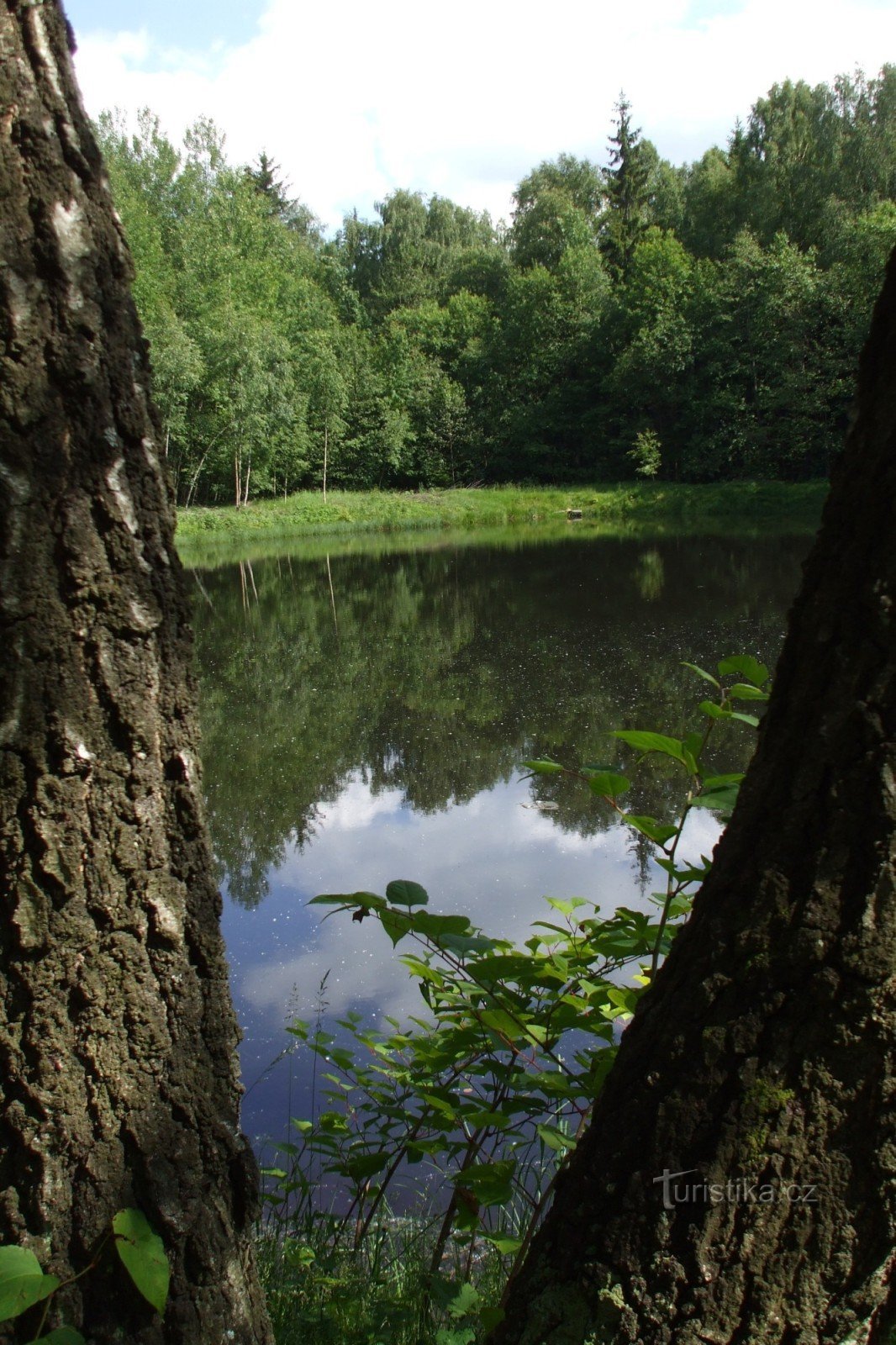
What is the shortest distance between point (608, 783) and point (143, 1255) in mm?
858

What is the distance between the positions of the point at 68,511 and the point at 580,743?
242 inches

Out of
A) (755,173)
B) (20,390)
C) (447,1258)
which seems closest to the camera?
(20,390)

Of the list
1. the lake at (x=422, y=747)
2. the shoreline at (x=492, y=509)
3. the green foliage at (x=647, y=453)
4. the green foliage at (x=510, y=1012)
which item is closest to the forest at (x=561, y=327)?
the green foliage at (x=647, y=453)

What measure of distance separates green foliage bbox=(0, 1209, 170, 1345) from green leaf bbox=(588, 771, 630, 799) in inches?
32.2

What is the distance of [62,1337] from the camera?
1167mm

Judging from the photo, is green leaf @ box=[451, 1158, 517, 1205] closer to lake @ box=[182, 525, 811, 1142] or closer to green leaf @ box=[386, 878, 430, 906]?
green leaf @ box=[386, 878, 430, 906]

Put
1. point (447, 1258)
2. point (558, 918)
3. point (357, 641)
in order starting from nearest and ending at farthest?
point (447, 1258) → point (558, 918) → point (357, 641)

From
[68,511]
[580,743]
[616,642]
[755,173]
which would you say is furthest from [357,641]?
[755,173]

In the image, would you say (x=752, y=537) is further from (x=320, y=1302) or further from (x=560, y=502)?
(x=320, y=1302)

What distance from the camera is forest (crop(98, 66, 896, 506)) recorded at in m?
35.0

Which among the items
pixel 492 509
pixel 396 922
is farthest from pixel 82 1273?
pixel 492 509

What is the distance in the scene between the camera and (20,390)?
4.05 ft

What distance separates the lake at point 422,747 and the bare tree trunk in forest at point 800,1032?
2353 mm

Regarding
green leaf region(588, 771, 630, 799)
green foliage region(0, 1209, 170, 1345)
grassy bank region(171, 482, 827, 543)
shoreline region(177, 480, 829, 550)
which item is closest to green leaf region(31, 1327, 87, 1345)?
green foliage region(0, 1209, 170, 1345)
